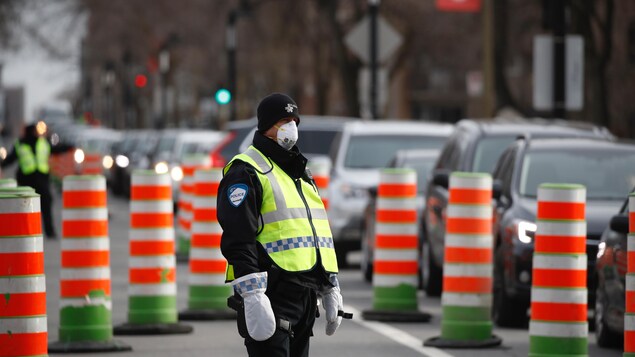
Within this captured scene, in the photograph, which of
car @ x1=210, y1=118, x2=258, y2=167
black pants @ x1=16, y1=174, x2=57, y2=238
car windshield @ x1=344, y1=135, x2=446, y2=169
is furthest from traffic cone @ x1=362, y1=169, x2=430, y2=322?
black pants @ x1=16, y1=174, x2=57, y2=238

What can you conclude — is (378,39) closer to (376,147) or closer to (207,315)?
(376,147)

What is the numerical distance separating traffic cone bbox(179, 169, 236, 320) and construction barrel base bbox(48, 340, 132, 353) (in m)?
2.25

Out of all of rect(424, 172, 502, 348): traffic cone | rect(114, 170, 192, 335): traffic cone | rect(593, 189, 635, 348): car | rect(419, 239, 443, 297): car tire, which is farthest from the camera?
rect(419, 239, 443, 297): car tire

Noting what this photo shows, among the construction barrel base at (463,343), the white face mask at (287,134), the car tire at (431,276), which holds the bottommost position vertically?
the car tire at (431,276)

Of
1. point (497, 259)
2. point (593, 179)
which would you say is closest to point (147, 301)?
point (497, 259)

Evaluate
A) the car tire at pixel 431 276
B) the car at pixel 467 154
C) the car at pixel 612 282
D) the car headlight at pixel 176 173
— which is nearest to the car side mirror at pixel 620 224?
the car at pixel 612 282

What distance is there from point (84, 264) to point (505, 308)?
384 centimetres

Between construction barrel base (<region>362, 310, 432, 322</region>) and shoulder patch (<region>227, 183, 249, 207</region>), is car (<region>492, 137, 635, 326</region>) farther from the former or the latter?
shoulder patch (<region>227, 183, 249, 207</region>)

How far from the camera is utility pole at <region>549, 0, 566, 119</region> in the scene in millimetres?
24484

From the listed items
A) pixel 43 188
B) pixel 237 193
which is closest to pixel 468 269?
pixel 237 193

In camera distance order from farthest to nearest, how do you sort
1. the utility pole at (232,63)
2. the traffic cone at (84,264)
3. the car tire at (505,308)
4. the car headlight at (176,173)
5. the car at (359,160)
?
1. the utility pole at (232,63)
2. the car headlight at (176,173)
3. the car at (359,160)
4. the car tire at (505,308)
5. the traffic cone at (84,264)

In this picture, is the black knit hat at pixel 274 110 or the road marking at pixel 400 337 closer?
the black knit hat at pixel 274 110

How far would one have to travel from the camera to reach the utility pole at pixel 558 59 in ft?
80.3

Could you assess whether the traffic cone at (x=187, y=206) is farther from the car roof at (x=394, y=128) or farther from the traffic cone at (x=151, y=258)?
the traffic cone at (x=151, y=258)
